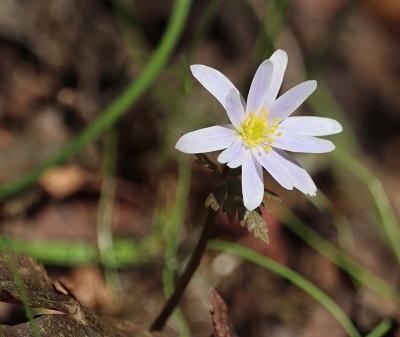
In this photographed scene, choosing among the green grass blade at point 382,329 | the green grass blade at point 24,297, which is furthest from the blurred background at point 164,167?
the green grass blade at point 24,297

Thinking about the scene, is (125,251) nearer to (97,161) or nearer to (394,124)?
(97,161)

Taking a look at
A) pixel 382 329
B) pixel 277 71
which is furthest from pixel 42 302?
pixel 382 329

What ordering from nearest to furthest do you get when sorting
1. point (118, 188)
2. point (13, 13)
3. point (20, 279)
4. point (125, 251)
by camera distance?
point (20, 279) < point (125, 251) < point (118, 188) < point (13, 13)

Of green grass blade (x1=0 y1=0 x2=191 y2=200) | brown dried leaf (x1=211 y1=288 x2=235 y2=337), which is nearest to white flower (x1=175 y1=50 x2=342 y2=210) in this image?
brown dried leaf (x1=211 y1=288 x2=235 y2=337)

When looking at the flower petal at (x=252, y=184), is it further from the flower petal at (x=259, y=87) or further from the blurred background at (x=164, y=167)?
the blurred background at (x=164, y=167)

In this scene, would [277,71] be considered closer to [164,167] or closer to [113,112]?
[113,112]

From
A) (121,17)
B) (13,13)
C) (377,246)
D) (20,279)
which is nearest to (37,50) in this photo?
(13,13)

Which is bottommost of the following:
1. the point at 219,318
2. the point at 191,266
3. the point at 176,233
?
the point at 219,318
